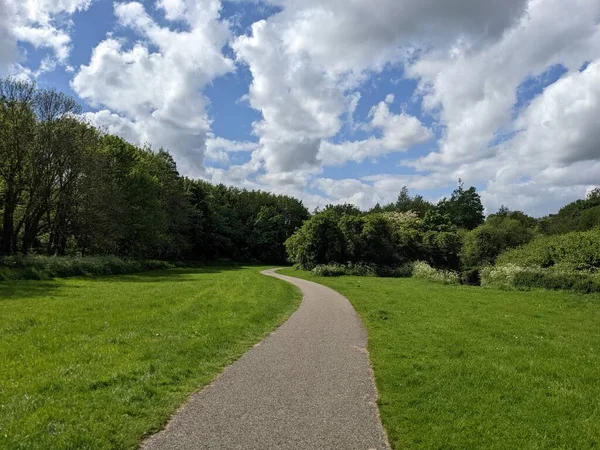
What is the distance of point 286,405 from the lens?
5.64 meters

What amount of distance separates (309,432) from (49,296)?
556 inches

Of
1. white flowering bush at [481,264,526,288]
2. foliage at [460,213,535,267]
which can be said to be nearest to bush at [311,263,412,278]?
white flowering bush at [481,264,526,288]

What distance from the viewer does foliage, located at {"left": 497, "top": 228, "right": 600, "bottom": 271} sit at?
24578 millimetres

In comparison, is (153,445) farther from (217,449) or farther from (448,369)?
(448,369)

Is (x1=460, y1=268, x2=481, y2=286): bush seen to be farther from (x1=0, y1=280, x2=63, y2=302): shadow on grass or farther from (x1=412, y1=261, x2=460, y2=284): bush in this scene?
(x1=0, y1=280, x2=63, y2=302): shadow on grass

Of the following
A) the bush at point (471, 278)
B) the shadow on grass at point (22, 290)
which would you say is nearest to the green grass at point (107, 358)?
the shadow on grass at point (22, 290)

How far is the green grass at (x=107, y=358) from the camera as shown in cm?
470

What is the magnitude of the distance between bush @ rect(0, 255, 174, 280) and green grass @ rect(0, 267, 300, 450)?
26.4ft

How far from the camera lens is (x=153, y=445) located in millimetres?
4410

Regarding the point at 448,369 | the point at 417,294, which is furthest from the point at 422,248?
the point at 448,369

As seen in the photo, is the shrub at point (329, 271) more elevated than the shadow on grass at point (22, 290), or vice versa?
the shrub at point (329, 271)

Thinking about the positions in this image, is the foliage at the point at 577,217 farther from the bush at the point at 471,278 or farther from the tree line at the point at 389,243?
the bush at the point at 471,278

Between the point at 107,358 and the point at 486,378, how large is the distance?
21.2 feet

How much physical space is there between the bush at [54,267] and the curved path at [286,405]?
18.7 m
